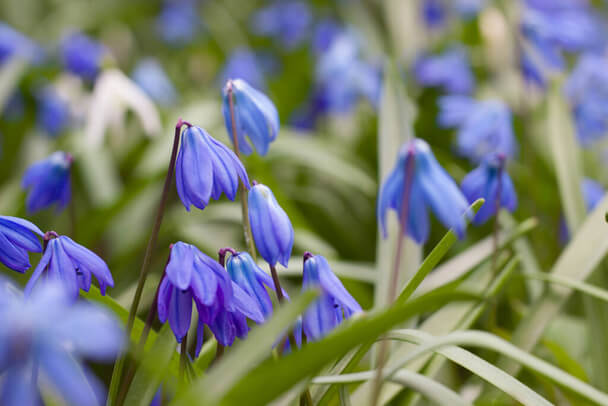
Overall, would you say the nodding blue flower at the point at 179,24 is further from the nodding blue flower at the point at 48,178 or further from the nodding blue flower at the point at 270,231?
the nodding blue flower at the point at 270,231

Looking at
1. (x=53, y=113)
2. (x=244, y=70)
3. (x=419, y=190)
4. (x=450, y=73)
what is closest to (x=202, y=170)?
(x=419, y=190)

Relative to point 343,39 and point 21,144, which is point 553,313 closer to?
point 343,39

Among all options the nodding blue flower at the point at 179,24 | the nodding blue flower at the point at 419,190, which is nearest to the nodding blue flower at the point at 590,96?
the nodding blue flower at the point at 419,190

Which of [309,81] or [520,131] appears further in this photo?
[309,81]

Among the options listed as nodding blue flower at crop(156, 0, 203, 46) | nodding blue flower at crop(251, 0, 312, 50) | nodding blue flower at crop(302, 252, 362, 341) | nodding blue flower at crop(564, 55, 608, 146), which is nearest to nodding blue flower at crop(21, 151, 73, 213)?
nodding blue flower at crop(302, 252, 362, 341)

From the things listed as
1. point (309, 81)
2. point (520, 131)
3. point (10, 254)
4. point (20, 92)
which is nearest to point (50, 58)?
point (20, 92)

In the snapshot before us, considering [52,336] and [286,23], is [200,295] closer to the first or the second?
[52,336]
